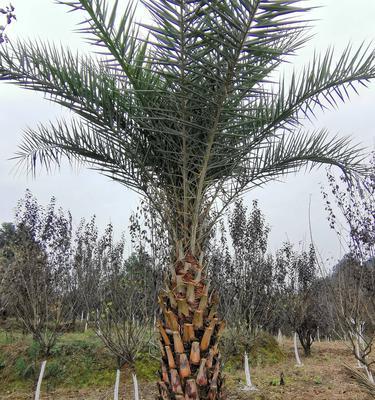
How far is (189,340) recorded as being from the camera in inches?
142

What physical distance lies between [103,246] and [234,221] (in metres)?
5.02

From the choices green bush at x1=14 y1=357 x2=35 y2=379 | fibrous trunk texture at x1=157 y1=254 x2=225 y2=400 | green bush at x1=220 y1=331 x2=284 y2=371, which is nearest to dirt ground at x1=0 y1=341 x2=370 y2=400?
green bush at x1=220 y1=331 x2=284 y2=371

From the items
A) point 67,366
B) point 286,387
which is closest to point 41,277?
point 67,366

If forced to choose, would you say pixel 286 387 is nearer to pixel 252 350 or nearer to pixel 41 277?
pixel 252 350

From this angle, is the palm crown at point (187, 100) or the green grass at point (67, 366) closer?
the palm crown at point (187, 100)

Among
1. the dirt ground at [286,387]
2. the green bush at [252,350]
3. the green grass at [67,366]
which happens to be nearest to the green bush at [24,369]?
the green grass at [67,366]

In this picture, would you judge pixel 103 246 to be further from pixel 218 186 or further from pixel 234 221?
pixel 218 186

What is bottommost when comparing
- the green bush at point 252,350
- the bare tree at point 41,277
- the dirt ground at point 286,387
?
the dirt ground at point 286,387

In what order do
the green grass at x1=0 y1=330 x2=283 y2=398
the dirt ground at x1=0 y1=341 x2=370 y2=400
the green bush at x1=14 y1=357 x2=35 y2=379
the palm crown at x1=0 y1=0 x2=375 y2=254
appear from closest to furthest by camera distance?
the palm crown at x1=0 y1=0 x2=375 y2=254
the dirt ground at x1=0 y1=341 x2=370 y2=400
the green grass at x1=0 y1=330 x2=283 y2=398
the green bush at x1=14 y1=357 x2=35 y2=379

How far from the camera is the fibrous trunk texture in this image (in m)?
3.55

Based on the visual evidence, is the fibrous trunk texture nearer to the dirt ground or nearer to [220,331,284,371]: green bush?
Result: the dirt ground

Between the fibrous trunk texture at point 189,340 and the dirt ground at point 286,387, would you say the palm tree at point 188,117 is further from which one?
the dirt ground at point 286,387

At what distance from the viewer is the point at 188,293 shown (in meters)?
3.74

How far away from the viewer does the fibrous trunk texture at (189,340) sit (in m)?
3.55
